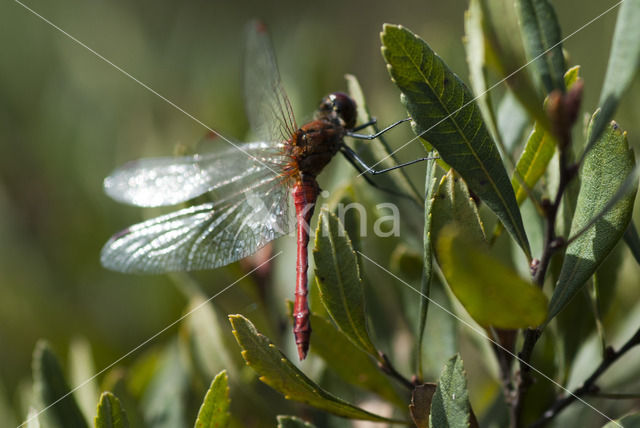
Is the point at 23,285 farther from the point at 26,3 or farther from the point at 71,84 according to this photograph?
the point at 26,3

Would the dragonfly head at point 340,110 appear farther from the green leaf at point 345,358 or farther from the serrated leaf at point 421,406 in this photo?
the serrated leaf at point 421,406

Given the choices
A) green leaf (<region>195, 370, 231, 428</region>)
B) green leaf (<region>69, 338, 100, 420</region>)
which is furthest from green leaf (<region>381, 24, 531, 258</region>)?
green leaf (<region>69, 338, 100, 420</region>)

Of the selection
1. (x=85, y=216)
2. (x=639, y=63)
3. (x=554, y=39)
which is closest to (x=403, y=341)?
(x=554, y=39)

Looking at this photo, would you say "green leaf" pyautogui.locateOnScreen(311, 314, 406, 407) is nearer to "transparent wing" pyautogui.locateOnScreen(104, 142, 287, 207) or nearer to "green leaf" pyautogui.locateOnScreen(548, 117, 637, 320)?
"green leaf" pyautogui.locateOnScreen(548, 117, 637, 320)

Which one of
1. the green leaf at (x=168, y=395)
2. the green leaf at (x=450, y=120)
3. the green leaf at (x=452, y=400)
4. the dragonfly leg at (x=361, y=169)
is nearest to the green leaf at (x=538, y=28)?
the green leaf at (x=450, y=120)

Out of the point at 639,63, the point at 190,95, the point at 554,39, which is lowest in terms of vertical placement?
the point at 639,63

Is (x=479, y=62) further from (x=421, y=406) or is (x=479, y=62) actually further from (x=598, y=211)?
(x=421, y=406)

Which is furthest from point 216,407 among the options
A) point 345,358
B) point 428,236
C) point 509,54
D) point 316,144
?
point 316,144
